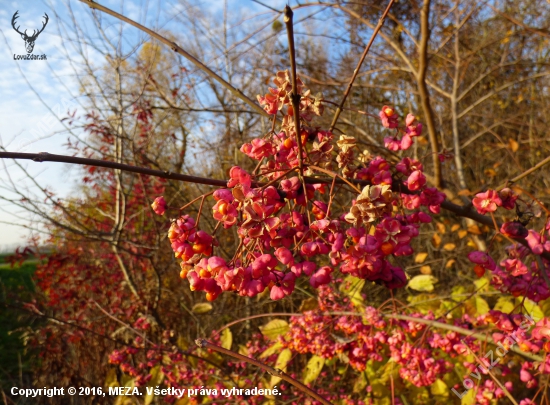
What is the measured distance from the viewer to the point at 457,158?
12.4 ft

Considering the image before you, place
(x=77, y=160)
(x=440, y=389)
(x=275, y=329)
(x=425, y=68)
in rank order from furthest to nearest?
(x=275, y=329)
(x=440, y=389)
(x=425, y=68)
(x=77, y=160)

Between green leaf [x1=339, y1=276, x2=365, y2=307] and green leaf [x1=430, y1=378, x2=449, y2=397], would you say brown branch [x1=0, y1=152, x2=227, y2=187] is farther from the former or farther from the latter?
green leaf [x1=430, y1=378, x2=449, y2=397]

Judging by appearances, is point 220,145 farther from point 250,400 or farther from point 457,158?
point 250,400

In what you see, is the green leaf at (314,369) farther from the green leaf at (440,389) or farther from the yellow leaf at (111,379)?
the yellow leaf at (111,379)

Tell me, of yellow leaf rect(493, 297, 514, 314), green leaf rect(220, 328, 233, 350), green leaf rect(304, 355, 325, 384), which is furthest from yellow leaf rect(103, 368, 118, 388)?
yellow leaf rect(493, 297, 514, 314)

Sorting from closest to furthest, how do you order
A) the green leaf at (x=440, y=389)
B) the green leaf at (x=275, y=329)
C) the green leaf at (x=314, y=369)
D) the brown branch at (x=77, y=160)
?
the brown branch at (x=77, y=160) → the green leaf at (x=440, y=389) → the green leaf at (x=314, y=369) → the green leaf at (x=275, y=329)

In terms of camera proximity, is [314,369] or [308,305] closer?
[314,369]

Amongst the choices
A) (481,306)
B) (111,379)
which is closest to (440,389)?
(481,306)

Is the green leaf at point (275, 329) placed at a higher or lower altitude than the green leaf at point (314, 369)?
higher

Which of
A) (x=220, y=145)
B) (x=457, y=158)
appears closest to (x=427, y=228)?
(x=457, y=158)

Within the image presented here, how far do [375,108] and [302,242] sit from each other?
6.24 meters

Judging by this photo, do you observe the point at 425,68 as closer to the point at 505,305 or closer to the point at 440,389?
the point at 505,305

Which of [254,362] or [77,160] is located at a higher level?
[77,160]

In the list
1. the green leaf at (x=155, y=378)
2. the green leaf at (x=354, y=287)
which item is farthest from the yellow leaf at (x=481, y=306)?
the green leaf at (x=155, y=378)
